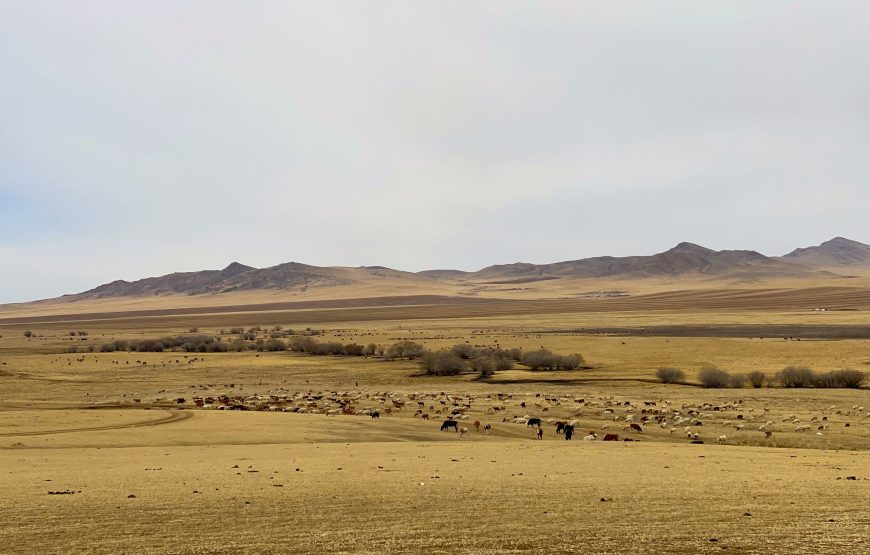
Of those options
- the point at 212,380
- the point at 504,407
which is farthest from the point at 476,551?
the point at 212,380

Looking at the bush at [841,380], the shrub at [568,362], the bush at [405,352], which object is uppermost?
the bush at [405,352]

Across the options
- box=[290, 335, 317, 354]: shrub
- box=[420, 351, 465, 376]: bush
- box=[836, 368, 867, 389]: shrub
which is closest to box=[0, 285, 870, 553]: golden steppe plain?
box=[836, 368, 867, 389]: shrub

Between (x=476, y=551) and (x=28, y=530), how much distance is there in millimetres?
7375

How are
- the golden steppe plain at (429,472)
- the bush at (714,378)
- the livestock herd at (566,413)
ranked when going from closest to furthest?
the golden steppe plain at (429,472), the livestock herd at (566,413), the bush at (714,378)

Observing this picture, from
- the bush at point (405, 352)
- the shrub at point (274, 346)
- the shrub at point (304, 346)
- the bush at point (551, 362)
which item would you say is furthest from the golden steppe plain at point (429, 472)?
the shrub at point (274, 346)

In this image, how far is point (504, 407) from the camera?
123 ft

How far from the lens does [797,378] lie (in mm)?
45500

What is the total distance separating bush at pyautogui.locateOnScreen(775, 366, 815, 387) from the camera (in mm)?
45250

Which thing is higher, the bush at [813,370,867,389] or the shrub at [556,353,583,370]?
the shrub at [556,353,583,370]

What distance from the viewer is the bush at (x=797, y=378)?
148ft

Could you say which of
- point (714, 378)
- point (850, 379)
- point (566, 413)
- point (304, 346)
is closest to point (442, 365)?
point (714, 378)

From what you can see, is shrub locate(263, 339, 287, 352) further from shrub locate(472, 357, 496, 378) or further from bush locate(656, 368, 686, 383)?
bush locate(656, 368, 686, 383)

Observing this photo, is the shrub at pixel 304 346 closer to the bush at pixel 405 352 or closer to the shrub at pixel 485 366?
the bush at pixel 405 352

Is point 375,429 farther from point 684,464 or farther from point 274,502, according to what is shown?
point 274,502
